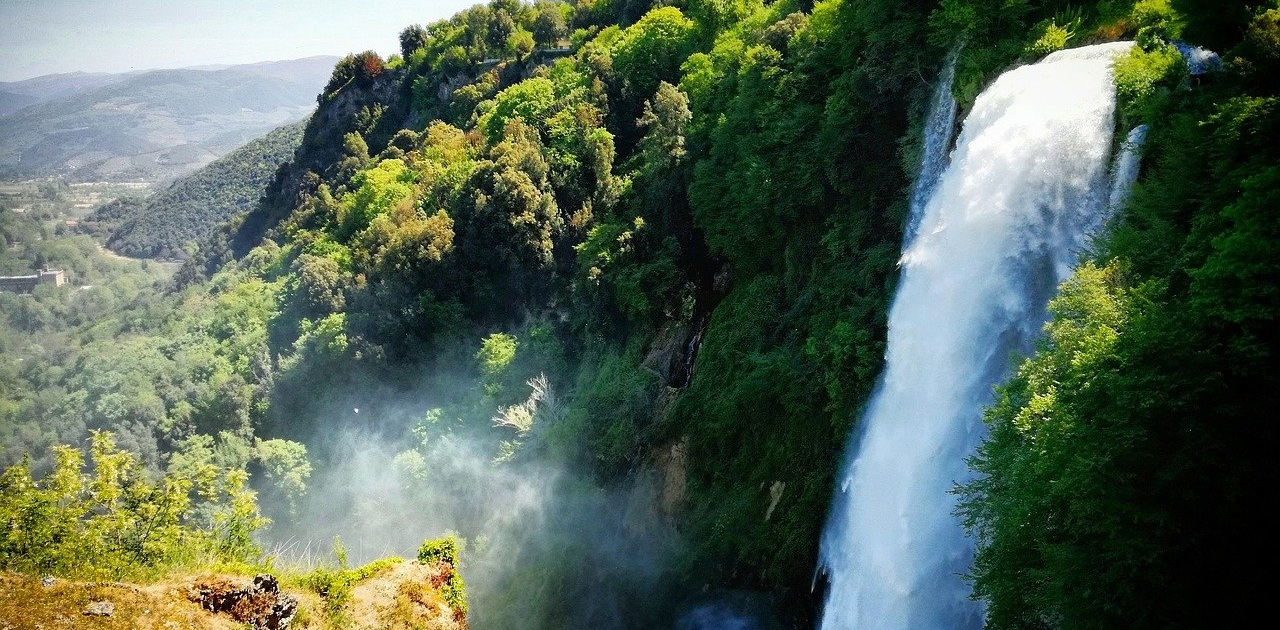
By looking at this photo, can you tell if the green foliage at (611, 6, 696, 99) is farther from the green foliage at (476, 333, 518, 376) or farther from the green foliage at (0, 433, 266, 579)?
the green foliage at (0, 433, 266, 579)

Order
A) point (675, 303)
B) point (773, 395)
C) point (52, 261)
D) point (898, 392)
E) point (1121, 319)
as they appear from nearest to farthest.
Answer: point (1121, 319) < point (898, 392) < point (773, 395) < point (675, 303) < point (52, 261)

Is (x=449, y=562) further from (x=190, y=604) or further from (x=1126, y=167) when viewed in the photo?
(x=1126, y=167)

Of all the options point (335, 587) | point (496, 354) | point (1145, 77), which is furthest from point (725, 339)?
point (335, 587)

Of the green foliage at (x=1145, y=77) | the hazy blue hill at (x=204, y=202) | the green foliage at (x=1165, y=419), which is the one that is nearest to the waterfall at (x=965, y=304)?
the green foliage at (x=1145, y=77)

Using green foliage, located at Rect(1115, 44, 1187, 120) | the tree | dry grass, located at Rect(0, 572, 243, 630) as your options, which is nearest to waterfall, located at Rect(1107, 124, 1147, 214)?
green foliage, located at Rect(1115, 44, 1187, 120)

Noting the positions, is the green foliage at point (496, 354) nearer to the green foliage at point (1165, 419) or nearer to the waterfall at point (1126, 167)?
the green foliage at point (1165, 419)

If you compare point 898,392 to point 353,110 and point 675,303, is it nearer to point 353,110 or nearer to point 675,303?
point 675,303

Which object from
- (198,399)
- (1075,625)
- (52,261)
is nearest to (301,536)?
(198,399)
